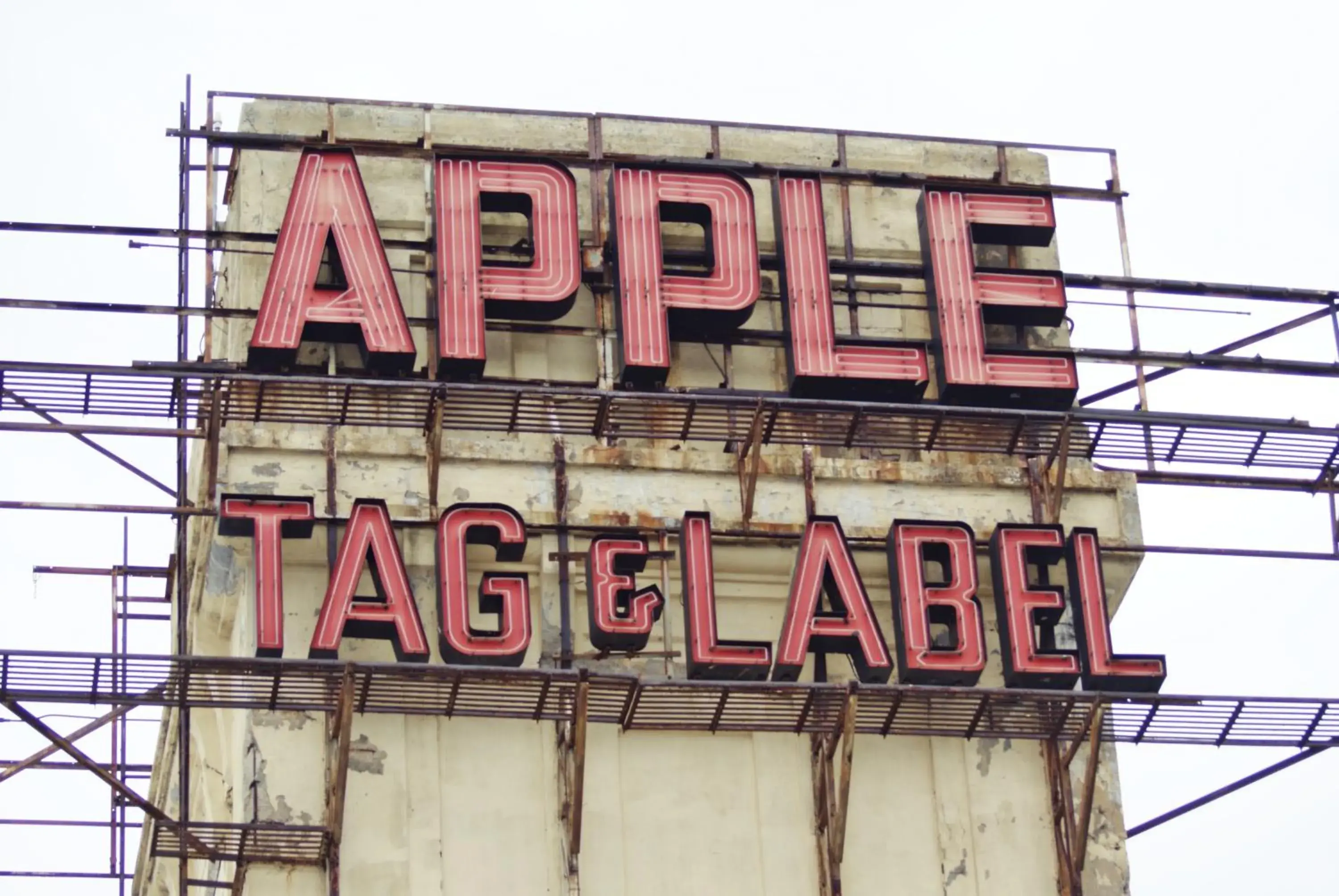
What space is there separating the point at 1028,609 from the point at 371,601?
7485 millimetres

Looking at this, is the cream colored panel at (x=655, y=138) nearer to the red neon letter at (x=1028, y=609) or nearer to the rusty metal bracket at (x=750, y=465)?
the rusty metal bracket at (x=750, y=465)

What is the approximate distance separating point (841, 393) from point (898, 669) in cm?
371

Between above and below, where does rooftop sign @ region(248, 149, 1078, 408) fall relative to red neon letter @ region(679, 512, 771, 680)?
above

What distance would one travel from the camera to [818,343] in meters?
38.0

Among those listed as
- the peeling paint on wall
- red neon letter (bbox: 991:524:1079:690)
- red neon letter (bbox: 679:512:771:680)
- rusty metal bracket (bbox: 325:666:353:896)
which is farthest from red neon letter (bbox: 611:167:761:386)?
rusty metal bracket (bbox: 325:666:353:896)

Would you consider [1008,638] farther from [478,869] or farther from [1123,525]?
[478,869]

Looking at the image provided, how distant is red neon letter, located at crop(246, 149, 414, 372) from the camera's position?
36.4 meters

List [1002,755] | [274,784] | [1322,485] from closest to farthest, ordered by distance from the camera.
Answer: [274,784] < [1002,755] < [1322,485]

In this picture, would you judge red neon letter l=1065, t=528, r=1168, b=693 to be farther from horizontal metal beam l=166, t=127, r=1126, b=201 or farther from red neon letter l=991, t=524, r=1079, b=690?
horizontal metal beam l=166, t=127, r=1126, b=201

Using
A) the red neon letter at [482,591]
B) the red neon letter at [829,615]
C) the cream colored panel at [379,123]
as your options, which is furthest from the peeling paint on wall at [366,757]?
the cream colored panel at [379,123]

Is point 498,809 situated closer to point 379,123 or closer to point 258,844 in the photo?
point 258,844

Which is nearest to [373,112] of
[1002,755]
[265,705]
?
[265,705]

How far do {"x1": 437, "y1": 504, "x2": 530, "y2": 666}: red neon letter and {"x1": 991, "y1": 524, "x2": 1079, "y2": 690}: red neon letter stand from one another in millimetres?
5437

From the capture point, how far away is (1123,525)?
37969 mm
